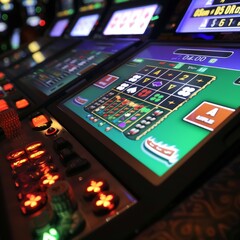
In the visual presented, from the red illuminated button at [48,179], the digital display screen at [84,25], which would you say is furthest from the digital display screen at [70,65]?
the red illuminated button at [48,179]

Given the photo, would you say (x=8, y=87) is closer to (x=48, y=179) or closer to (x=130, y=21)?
(x=130, y=21)

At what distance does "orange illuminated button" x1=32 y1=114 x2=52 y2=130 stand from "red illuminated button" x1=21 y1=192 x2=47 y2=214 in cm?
48

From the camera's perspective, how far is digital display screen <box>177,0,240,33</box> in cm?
122

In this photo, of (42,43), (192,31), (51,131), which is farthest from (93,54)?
(42,43)

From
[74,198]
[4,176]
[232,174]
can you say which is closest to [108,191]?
[74,198]

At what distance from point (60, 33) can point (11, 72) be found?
0.77 m

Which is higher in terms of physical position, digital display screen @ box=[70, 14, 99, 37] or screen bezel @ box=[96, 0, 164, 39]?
digital display screen @ box=[70, 14, 99, 37]

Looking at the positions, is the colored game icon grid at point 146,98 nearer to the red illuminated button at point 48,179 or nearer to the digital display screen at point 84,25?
the red illuminated button at point 48,179

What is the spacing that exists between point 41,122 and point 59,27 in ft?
7.27

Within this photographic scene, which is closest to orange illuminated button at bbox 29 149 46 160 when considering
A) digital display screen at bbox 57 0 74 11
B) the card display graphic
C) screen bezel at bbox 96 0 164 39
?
the card display graphic

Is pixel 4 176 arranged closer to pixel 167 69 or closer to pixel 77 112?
pixel 77 112

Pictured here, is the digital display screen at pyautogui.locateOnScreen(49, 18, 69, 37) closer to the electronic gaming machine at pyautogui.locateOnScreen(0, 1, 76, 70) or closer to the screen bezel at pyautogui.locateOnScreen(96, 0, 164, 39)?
the electronic gaming machine at pyautogui.locateOnScreen(0, 1, 76, 70)

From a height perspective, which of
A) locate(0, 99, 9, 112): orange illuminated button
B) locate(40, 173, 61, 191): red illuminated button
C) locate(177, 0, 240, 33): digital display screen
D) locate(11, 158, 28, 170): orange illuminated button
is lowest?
locate(40, 173, 61, 191): red illuminated button

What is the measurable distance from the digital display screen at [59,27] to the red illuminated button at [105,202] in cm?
258
